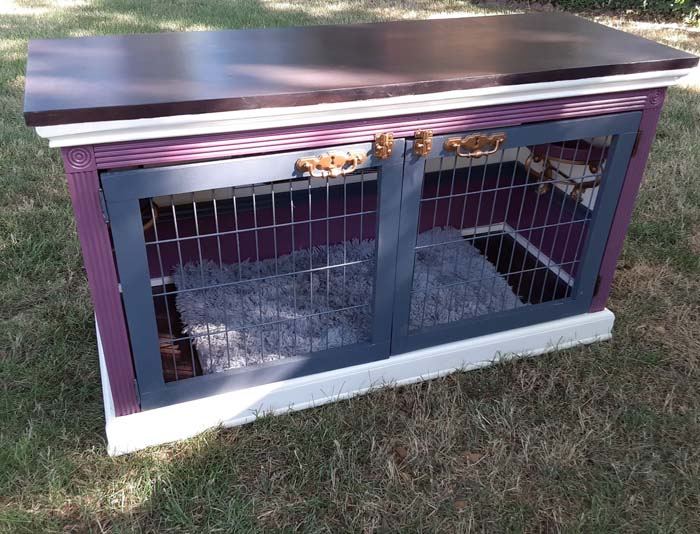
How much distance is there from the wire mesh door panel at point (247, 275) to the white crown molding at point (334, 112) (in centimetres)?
9

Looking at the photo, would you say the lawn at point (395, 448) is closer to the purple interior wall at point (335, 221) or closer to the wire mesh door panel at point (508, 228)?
the wire mesh door panel at point (508, 228)

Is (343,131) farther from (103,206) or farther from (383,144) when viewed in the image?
(103,206)

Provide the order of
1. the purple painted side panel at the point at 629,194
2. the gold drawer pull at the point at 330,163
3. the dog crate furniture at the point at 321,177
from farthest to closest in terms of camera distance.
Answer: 1. the purple painted side panel at the point at 629,194
2. the gold drawer pull at the point at 330,163
3. the dog crate furniture at the point at 321,177

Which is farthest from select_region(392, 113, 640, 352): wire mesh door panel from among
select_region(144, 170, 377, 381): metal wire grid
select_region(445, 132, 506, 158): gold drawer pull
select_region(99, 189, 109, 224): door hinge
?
select_region(99, 189, 109, 224): door hinge

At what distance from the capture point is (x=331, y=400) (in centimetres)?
213

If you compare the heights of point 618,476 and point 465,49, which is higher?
A: point 465,49

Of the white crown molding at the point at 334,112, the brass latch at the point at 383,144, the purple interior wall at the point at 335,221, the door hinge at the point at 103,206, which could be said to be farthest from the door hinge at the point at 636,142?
the door hinge at the point at 103,206

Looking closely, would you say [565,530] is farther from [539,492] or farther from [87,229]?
[87,229]

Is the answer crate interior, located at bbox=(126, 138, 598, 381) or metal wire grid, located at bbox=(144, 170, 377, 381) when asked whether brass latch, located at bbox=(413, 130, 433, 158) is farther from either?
metal wire grid, located at bbox=(144, 170, 377, 381)

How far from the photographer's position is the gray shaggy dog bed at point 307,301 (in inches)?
89.0

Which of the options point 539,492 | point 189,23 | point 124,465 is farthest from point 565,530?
point 189,23

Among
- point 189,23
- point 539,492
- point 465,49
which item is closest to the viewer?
point 539,492

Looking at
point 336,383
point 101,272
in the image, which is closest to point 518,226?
point 336,383

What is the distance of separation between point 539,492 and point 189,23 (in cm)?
542
